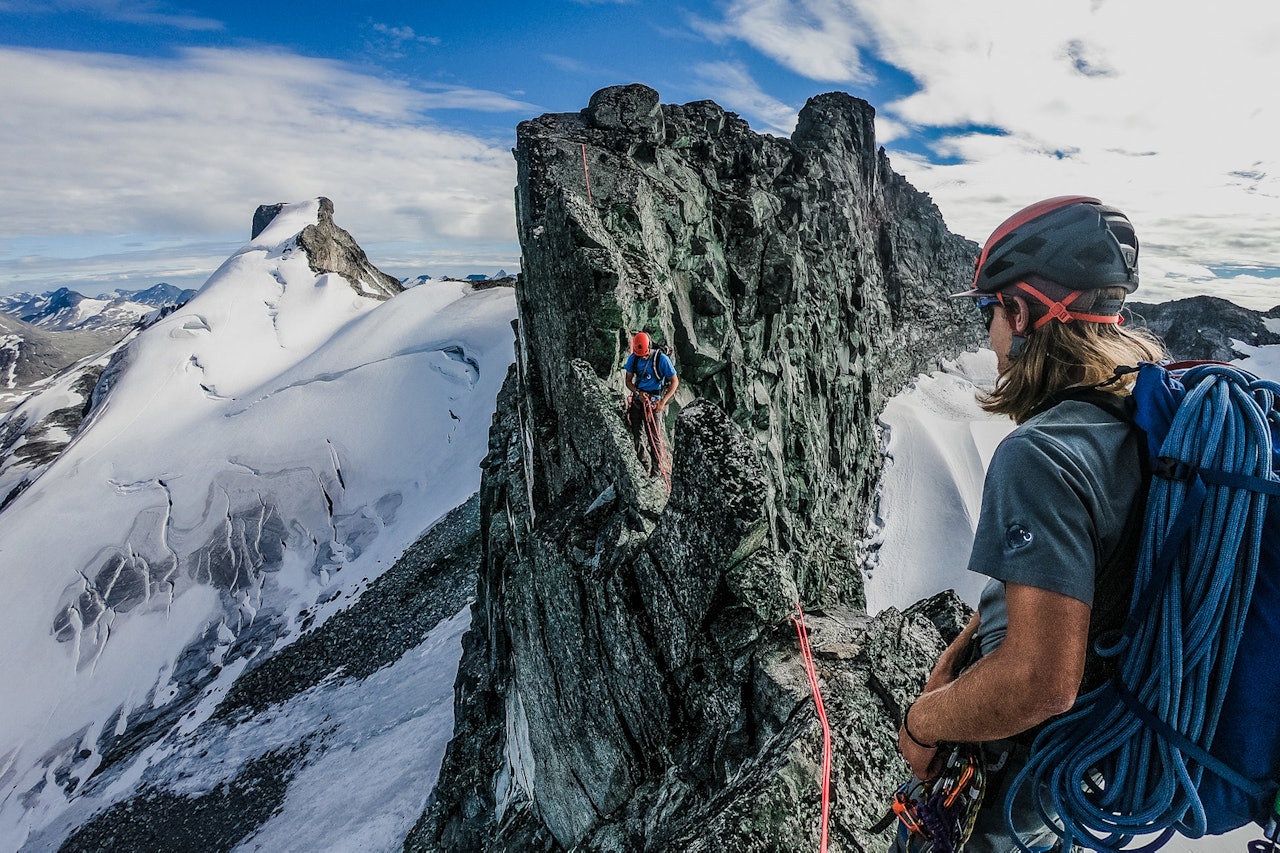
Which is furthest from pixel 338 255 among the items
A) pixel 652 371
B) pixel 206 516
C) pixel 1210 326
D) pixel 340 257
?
pixel 1210 326

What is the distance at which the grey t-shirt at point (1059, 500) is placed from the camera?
2279 mm

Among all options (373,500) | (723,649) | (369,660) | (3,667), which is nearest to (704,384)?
(723,649)

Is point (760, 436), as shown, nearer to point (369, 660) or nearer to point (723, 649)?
point (723, 649)

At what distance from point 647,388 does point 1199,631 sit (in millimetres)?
10223

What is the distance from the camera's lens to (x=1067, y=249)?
9.99 feet

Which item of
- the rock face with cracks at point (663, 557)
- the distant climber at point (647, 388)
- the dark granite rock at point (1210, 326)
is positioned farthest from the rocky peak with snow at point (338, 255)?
the dark granite rock at point (1210, 326)

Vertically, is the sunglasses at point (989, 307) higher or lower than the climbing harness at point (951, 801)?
higher

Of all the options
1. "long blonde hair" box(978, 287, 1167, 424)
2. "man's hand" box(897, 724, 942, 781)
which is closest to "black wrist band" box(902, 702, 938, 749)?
"man's hand" box(897, 724, 942, 781)

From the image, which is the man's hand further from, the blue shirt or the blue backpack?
the blue shirt

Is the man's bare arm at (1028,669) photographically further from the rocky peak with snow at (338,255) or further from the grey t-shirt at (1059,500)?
the rocky peak with snow at (338,255)

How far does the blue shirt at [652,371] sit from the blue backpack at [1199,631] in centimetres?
981

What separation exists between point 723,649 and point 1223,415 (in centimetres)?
536

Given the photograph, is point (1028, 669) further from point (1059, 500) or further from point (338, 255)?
point (338, 255)

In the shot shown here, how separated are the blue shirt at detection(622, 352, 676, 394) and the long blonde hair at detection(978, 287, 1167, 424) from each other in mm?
9279
